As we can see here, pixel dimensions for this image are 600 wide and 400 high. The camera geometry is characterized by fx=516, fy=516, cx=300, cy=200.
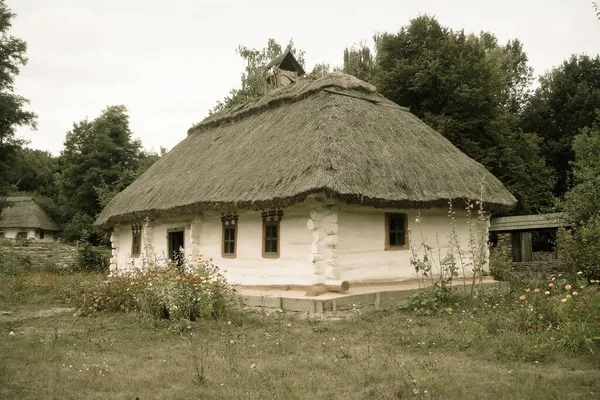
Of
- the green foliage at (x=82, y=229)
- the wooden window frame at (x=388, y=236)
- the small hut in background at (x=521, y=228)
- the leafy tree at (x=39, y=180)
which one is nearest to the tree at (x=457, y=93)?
the small hut in background at (x=521, y=228)

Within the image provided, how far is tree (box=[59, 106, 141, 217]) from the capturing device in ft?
98.5

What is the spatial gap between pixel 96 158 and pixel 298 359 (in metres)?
27.7

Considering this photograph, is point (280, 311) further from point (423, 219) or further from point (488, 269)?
point (488, 269)

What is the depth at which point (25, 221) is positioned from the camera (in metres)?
34.9

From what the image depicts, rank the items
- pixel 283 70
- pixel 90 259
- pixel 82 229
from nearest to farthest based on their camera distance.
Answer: pixel 283 70, pixel 90 259, pixel 82 229

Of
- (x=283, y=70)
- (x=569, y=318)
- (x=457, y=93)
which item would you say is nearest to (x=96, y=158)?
(x=283, y=70)

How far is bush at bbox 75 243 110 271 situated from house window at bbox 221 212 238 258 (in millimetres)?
10355

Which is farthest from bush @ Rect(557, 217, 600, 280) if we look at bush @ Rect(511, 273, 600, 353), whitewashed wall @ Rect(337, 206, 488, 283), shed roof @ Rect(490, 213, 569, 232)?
bush @ Rect(511, 273, 600, 353)

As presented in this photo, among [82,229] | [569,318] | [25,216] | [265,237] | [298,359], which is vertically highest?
[25,216]

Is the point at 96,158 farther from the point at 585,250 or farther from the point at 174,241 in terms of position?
the point at 585,250

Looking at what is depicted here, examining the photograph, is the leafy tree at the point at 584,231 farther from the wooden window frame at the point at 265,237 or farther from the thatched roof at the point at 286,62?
the thatched roof at the point at 286,62

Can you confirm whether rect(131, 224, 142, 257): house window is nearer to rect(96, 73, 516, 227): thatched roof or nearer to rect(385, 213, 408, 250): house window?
rect(96, 73, 516, 227): thatched roof

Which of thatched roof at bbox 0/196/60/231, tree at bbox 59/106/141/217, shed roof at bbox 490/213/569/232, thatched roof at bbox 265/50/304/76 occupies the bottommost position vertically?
shed roof at bbox 490/213/569/232

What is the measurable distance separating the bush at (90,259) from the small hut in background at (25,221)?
15.2 m
